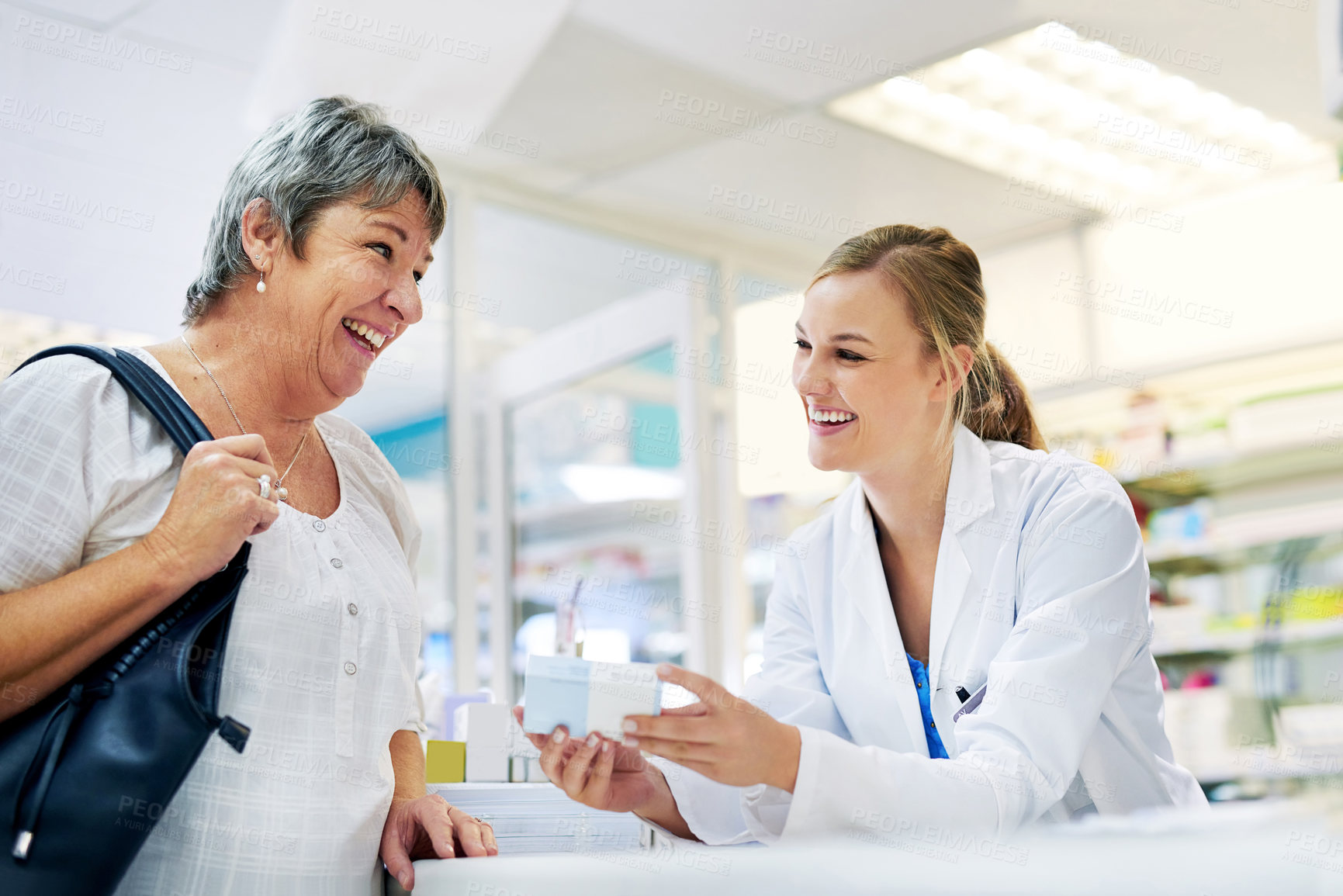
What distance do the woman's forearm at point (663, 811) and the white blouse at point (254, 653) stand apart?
35 centimetres

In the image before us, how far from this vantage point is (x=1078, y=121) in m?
3.94

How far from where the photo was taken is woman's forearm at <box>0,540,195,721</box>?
102 centimetres

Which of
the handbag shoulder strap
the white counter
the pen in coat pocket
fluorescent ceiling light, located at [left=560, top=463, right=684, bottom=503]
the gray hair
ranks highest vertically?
fluorescent ceiling light, located at [left=560, top=463, right=684, bottom=503]

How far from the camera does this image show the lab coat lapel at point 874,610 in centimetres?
151

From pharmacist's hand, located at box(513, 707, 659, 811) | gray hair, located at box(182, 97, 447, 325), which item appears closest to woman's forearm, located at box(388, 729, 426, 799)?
pharmacist's hand, located at box(513, 707, 659, 811)

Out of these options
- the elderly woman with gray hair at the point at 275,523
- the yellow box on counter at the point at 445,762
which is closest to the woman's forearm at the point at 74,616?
the elderly woman with gray hair at the point at 275,523

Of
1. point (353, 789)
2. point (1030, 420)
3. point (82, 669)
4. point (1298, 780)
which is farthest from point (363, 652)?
point (1298, 780)

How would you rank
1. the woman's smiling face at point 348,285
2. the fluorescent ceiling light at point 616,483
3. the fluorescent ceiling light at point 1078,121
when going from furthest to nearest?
the fluorescent ceiling light at point 616,483
the fluorescent ceiling light at point 1078,121
the woman's smiling face at point 348,285

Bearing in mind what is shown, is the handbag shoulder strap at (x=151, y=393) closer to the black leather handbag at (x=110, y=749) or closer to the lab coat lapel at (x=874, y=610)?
the black leather handbag at (x=110, y=749)

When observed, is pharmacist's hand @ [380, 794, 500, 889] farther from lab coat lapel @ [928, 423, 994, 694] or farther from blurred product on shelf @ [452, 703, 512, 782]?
lab coat lapel @ [928, 423, 994, 694]

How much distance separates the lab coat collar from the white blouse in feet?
2.35

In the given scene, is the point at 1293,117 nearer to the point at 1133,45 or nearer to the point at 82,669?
the point at 1133,45

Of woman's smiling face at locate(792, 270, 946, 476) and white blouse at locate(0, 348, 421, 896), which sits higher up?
woman's smiling face at locate(792, 270, 946, 476)

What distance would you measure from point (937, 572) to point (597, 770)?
0.61 metres
